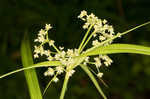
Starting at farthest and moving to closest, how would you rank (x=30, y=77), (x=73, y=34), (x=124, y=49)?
1. (x=73, y=34)
2. (x=30, y=77)
3. (x=124, y=49)

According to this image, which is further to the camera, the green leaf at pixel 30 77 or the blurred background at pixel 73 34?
the blurred background at pixel 73 34

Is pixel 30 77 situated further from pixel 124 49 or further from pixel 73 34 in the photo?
pixel 73 34

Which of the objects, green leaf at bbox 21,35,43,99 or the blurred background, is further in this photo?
the blurred background

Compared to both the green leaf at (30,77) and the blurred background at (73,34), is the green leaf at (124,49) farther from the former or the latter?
the blurred background at (73,34)

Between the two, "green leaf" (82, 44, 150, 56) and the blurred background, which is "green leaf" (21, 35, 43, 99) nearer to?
"green leaf" (82, 44, 150, 56)

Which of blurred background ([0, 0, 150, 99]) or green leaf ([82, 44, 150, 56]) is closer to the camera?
green leaf ([82, 44, 150, 56])

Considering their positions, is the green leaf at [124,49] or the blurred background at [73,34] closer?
the green leaf at [124,49]

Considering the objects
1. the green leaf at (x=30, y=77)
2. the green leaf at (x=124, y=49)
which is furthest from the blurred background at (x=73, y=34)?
the green leaf at (x=124, y=49)

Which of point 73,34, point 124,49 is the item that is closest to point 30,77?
point 124,49

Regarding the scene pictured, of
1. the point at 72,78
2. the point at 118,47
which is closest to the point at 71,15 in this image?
the point at 72,78

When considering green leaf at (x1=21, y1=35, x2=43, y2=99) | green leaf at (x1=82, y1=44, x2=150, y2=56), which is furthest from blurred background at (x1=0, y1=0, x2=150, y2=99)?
green leaf at (x1=82, y1=44, x2=150, y2=56)

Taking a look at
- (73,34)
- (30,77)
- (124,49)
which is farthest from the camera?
(73,34)
